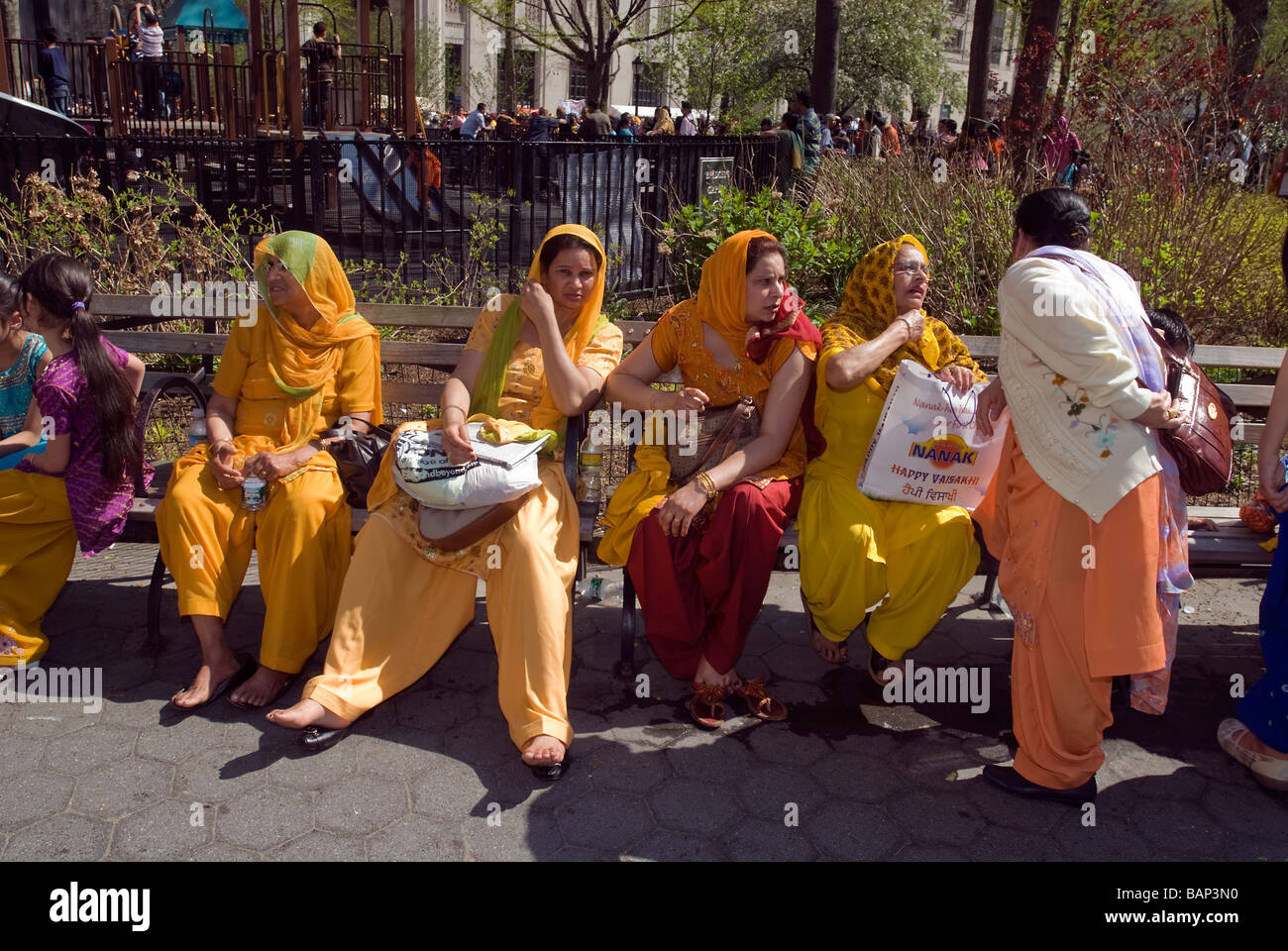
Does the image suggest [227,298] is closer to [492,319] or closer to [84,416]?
[84,416]

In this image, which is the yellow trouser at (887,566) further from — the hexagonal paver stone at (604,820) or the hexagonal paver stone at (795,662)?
the hexagonal paver stone at (604,820)

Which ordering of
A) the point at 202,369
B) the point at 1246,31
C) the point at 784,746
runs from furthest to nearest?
the point at 1246,31 < the point at 202,369 < the point at 784,746

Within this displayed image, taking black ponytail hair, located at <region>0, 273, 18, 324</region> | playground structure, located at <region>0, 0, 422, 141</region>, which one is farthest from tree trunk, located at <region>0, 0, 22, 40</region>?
black ponytail hair, located at <region>0, 273, 18, 324</region>

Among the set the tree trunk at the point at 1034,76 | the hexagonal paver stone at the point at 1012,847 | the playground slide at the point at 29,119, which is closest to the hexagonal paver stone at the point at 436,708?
the hexagonal paver stone at the point at 1012,847

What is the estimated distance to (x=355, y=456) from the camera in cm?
376

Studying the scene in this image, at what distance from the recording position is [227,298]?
4828mm

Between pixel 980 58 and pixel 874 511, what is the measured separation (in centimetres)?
1344

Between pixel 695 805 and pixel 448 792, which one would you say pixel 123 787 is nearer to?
pixel 448 792

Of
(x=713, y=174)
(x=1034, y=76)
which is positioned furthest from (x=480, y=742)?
(x=1034, y=76)

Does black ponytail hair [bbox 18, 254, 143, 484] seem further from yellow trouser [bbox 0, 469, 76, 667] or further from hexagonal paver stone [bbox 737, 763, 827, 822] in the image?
hexagonal paver stone [bbox 737, 763, 827, 822]

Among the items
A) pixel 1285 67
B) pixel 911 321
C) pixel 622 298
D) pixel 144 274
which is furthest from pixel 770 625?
pixel 1285 67

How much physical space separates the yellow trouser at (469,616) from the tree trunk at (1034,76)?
7.35 metres

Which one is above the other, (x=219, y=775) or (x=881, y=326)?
(x=881, y=326)

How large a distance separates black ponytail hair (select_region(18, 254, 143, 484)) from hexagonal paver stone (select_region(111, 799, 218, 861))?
55.1 inches
